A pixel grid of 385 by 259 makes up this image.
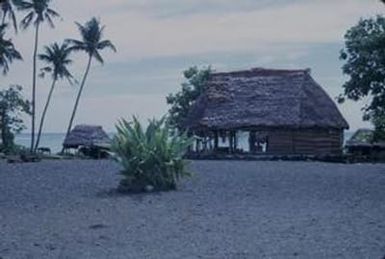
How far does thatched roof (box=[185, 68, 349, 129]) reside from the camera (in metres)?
39.5

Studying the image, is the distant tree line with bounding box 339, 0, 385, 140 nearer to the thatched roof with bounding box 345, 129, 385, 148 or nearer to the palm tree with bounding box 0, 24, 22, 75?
the thatched roof with bounding box 345, 129, 385, 148

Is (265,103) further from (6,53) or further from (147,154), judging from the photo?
(147,154)

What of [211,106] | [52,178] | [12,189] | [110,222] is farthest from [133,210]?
[211,106]

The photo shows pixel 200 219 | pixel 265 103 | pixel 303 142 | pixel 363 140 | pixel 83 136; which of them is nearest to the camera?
pixel 200 219

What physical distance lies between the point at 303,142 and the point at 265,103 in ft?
9.40

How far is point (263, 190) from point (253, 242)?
7907 millimetres

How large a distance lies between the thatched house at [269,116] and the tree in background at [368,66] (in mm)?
5075

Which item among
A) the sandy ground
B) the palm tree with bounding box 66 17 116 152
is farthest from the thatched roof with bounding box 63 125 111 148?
the sandy ground

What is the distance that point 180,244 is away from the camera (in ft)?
28.8

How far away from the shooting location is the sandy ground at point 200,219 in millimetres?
8359

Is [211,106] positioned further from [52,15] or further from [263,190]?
[263,190]

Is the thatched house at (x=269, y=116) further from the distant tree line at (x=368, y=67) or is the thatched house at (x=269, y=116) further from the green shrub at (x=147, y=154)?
the green shrub at (x=147, y=154)

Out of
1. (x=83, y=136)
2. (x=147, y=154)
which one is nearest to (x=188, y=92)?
(x=83, y=136)

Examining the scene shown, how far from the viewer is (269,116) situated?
130 feet
